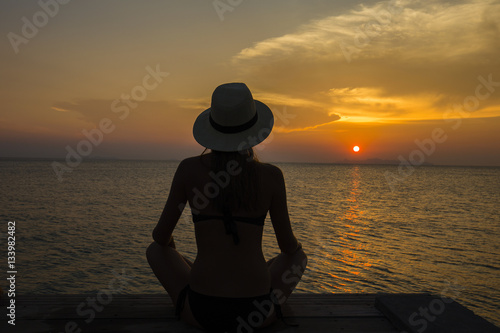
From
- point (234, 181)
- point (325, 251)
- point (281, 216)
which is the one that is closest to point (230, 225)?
point (234, 181)

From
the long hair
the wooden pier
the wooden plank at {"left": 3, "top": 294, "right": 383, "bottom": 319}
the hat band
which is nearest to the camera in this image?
the long hair

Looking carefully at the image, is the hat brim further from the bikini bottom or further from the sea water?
the sea water

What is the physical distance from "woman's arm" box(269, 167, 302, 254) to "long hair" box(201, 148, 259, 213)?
7.3 inches

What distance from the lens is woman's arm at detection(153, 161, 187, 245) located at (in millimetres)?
2938

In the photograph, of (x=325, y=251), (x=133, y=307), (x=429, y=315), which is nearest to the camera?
(x=429, y=315)

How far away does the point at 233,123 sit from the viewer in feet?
9.45

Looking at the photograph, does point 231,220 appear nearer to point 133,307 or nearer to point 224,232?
point 224,232

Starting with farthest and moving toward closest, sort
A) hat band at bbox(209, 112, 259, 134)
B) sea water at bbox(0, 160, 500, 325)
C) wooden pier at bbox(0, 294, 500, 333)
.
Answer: sea water at bbox(0, 160, 500, 325)
wooden pier at bbox(0, 294, 500, 333)
hat band at bbox(209, 112, 259, 134)

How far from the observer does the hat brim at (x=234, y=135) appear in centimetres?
281

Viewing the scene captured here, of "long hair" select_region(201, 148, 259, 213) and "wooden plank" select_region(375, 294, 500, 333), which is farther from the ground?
"long hair" select_region(201, 148, 259, 213)

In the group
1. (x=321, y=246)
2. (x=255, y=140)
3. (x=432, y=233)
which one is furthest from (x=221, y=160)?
(x=432, y=233)

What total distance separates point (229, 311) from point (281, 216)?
0.84m

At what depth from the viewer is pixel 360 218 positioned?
24547mm

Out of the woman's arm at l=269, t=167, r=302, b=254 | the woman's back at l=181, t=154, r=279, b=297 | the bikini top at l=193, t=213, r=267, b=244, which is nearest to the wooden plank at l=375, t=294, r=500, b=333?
the woman's arm at l=269, t=167, r=302, b=254
